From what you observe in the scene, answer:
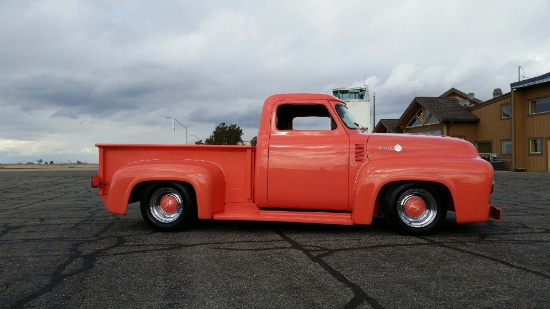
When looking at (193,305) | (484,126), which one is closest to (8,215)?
(193,305)

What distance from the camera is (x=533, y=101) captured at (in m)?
27.5

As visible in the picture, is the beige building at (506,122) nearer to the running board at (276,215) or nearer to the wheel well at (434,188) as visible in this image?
the wheel well at (434,188)

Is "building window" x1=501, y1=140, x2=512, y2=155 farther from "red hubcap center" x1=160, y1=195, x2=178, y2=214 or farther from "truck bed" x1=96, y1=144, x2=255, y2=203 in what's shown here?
"red hubcap center" x1=160, y1=195, x2=178, y2=214

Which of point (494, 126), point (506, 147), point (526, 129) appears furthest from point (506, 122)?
point (526, 129)

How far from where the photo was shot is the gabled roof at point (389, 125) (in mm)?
40838

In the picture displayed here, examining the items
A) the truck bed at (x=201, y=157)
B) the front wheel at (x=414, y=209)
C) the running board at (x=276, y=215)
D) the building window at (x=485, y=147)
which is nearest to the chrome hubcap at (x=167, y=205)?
the truck bed at (x=201, y=157)

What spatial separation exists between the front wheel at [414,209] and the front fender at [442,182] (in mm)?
201

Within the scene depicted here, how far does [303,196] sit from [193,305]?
2977 mm

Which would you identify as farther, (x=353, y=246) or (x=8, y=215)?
(x=8, y=215)

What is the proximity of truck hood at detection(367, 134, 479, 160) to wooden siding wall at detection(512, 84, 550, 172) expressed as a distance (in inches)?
978

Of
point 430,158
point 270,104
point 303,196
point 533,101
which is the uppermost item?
point 533,101

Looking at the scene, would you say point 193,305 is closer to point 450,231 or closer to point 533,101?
point 450,231

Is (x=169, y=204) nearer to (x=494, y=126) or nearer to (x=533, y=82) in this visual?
(x=533, y=82)

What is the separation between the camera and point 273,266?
14.3 ft
